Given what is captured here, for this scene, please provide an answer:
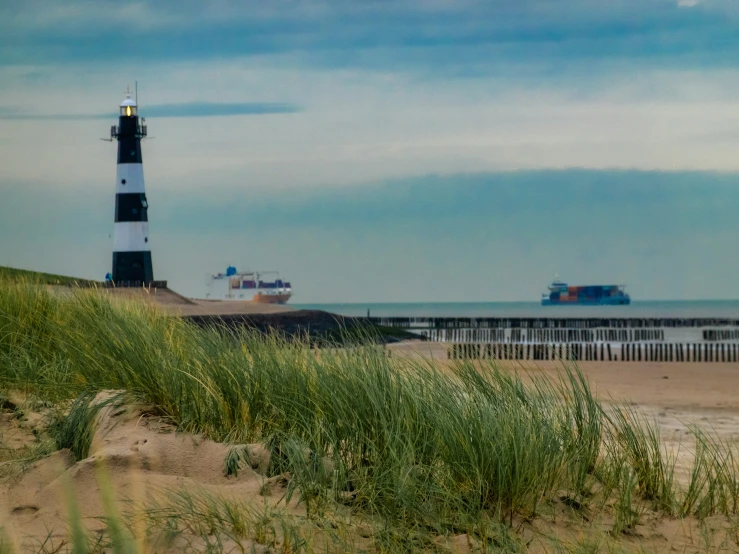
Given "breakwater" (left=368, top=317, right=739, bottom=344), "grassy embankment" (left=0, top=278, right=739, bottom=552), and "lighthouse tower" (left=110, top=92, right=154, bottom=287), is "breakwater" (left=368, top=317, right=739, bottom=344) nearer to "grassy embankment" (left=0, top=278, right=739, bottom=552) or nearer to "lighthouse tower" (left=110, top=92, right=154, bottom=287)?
"lighthouse tower" (left=110, top=92, right=154, bottom=287)

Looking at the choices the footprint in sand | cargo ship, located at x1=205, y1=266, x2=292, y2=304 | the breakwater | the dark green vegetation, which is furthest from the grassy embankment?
cargo ship, located at x1=205, y1=266, x2=292, y2=304

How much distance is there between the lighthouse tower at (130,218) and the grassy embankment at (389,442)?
2390cm

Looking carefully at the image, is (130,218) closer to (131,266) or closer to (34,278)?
(131,266)

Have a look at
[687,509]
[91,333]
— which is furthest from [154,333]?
[687,509]

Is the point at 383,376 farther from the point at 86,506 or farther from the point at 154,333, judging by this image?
the point at 154,333

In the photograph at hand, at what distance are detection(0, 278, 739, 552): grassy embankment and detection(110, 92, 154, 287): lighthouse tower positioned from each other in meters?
23.9

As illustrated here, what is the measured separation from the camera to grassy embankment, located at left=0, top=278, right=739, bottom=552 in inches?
125

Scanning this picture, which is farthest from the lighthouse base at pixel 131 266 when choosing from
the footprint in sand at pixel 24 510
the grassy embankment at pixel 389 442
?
the footprint in sand at pixel 24 510

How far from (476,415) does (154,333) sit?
2588 mm

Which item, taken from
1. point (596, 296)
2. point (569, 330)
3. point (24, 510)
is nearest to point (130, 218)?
point (569, 330)

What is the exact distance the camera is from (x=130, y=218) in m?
28.0

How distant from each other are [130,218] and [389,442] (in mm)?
26122

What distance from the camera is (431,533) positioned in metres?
3.16

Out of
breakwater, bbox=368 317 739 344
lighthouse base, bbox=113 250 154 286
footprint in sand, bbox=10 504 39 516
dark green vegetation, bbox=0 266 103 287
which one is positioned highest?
lighthouse base, bbox=113 250 154 286
